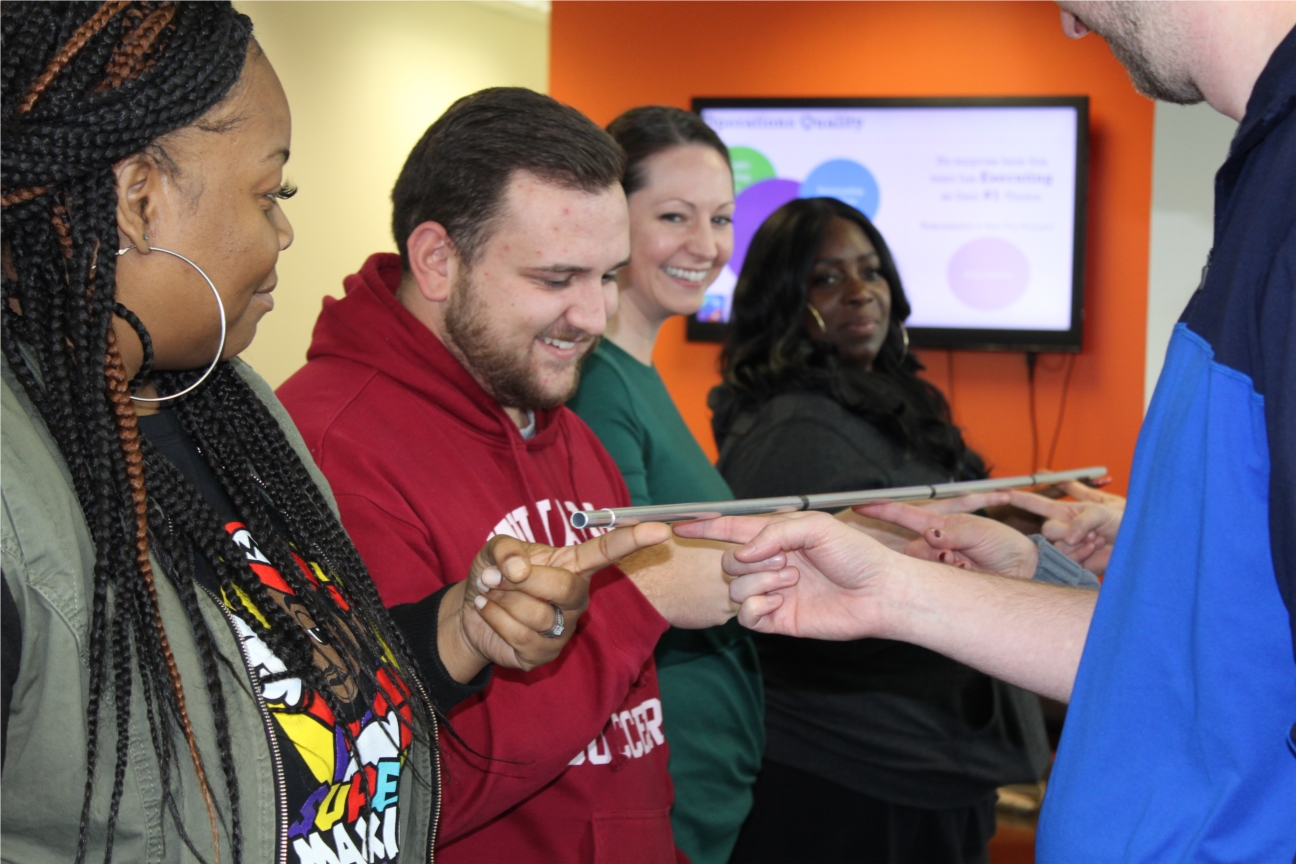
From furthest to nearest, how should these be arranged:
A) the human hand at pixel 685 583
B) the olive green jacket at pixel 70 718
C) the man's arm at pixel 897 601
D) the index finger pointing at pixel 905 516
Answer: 1. the index finger pointing at pixel 905 516
2. the human hand at pixel 685 583
3. the man's arm at pixel 897 601
4. the olive green jacket at pixel 70 718

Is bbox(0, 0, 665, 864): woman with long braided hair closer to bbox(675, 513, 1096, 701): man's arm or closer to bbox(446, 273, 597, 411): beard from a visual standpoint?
bbox(675, 513, 1096, 701): man's arm

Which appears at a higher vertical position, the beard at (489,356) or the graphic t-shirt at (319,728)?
the beard at (489,356)

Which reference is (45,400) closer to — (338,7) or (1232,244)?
(1232,244)

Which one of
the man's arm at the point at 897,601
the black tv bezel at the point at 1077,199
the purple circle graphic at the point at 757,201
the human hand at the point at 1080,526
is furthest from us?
the purple circle graphic at the point at 757,201

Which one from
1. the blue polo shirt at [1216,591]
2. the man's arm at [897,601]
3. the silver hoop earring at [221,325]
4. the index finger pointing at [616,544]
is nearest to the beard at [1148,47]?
the blue polo shirt at [1216,591]

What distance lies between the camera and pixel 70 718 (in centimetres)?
84

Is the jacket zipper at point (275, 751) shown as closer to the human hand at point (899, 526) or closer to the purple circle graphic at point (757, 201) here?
the human hand at point (899, 526)

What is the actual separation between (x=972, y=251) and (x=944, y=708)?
114 inches

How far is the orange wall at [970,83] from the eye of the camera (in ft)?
14.5

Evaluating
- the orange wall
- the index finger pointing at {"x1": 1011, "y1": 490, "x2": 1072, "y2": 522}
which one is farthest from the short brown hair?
the orange wall

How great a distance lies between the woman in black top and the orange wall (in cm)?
248

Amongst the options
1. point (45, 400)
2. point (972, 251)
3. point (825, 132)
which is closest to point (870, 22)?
point (825, 132)

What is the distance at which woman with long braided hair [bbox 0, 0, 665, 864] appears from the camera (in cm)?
85

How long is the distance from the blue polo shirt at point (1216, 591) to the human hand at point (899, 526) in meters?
0.86
